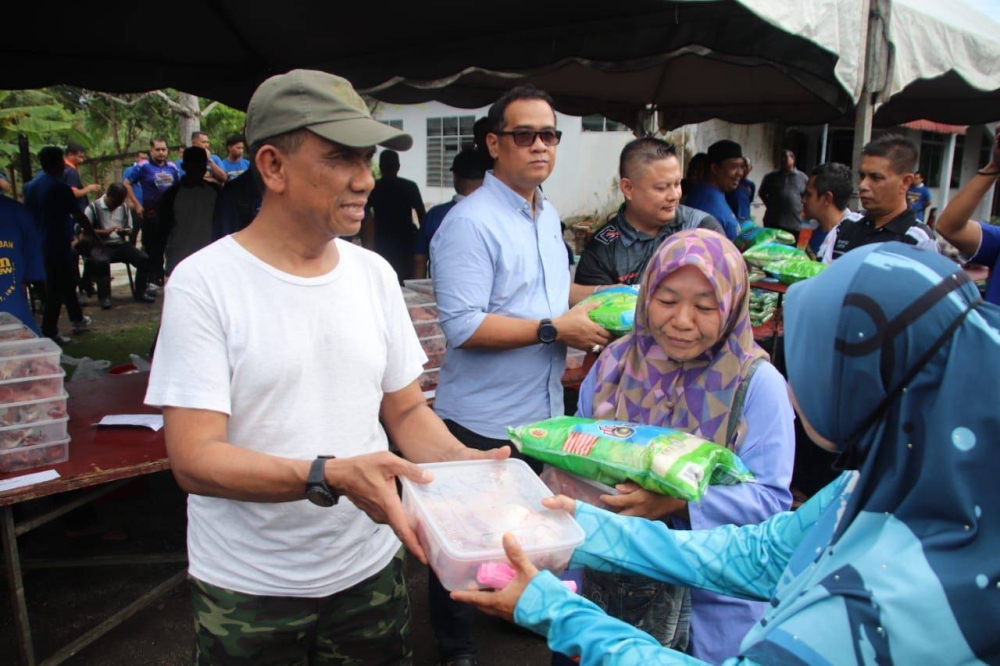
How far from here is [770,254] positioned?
4.07m

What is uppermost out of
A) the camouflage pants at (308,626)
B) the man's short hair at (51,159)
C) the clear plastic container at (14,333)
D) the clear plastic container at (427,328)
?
the man's short hair at (51,159)

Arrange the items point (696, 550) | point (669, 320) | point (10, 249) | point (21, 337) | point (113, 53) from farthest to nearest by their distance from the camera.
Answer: point (113, 53) → point (10, 249) → point (21, 337) → point (669, 320) → point (696, 550)

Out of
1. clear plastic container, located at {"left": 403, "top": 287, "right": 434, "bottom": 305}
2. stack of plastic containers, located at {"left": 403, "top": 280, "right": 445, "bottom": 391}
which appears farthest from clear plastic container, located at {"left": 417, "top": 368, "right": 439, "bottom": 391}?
clear plastic container, located at {"left": 403, "top": 287, "right": 434, "bottom": 305}

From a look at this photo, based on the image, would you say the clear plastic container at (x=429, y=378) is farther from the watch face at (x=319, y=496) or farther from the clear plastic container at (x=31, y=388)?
the watch face at (x=319, y=496)

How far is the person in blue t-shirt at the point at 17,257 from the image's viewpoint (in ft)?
13.1

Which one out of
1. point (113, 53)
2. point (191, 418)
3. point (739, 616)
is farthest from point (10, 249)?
point (739, 616)

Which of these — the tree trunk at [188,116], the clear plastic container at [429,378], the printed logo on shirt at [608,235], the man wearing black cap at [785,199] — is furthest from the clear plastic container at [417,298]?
the tree trunk at [188,116]

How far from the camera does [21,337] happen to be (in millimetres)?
2789

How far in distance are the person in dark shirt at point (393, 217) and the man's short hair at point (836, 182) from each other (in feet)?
11.8

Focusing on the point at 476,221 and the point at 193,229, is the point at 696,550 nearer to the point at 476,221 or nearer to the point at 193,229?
the point at 476,221

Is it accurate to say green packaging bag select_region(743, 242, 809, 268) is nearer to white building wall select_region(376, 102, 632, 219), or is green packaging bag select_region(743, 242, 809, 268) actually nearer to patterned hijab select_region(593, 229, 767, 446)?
patterned hijab select_region(593, 229, 767, 446)

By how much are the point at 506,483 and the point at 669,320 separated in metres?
0.65

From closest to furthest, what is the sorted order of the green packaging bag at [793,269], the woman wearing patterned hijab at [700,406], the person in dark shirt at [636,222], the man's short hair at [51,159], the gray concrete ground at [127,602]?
the woman wearing patterned hijab at [700,406] < the gray concrete ground at [127,602] < the person in dark shirt at [636,222] < the green packaging bag at [793,269] < the man's short hair at [51,159]

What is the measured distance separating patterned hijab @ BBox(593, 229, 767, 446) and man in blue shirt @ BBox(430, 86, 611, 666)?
616 millimetres
